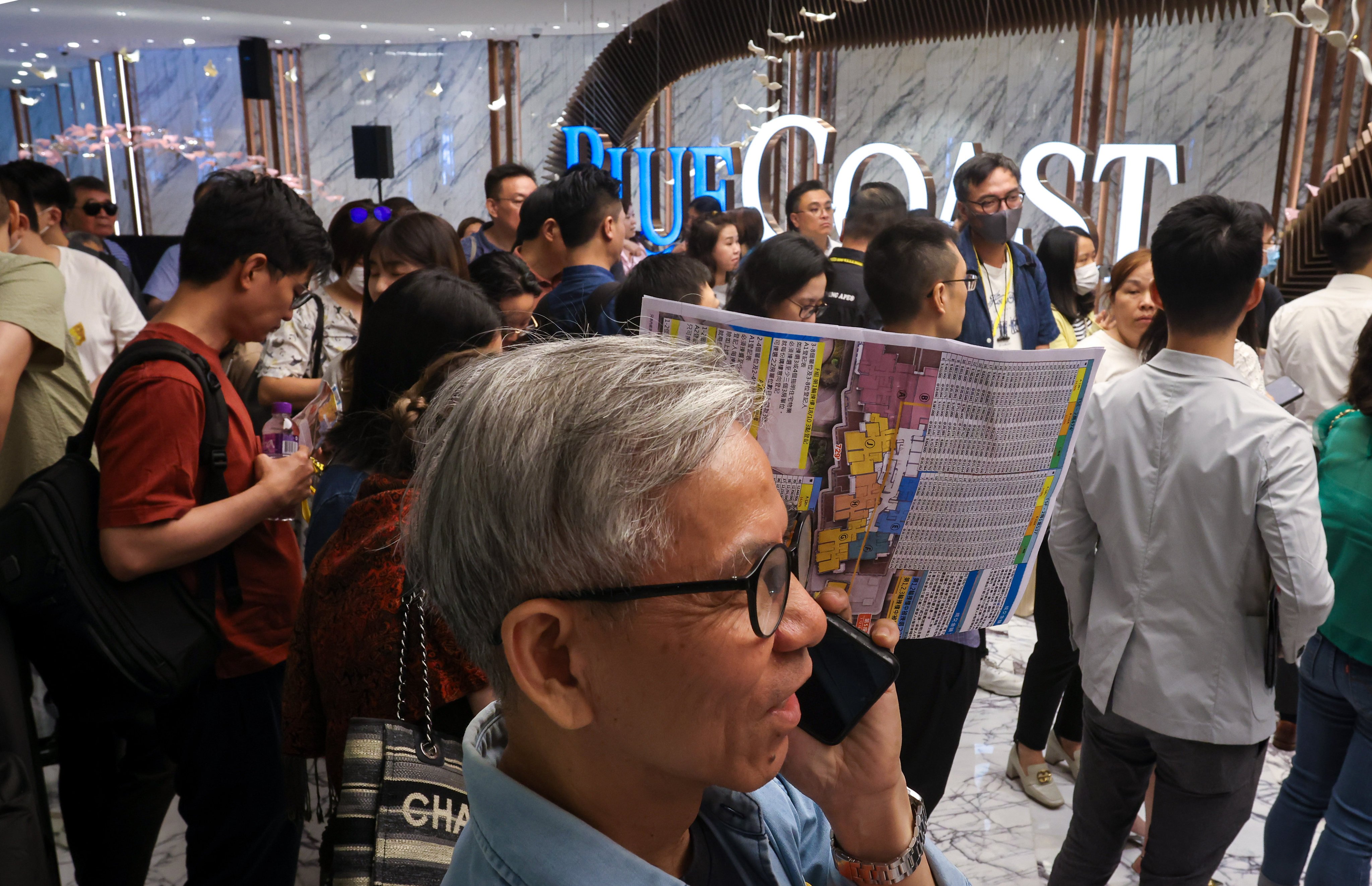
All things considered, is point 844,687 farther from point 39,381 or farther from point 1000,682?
point 1000,682

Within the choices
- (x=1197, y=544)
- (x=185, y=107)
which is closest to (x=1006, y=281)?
(x=1197, y=544)

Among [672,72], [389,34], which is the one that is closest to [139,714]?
[672,72]

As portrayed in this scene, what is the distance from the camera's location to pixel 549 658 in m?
0.80

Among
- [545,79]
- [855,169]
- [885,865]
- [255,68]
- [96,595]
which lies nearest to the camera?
[885,865]

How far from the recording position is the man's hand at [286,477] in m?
1.91

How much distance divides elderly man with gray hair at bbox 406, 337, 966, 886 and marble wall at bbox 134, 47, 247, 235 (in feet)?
49.7

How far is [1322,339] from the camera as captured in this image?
11.6ft

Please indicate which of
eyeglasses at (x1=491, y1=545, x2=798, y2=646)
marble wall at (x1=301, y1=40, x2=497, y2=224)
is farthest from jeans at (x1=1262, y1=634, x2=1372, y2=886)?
marble wall at (x1=301, y1=40, x2=497, y2=224)

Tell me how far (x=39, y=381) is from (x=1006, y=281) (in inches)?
120

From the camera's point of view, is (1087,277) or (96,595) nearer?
(96,595)

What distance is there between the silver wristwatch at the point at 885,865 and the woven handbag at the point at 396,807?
18.2 inches

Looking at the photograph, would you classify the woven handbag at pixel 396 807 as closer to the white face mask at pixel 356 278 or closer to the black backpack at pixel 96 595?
the black backpack at pixel 96 595

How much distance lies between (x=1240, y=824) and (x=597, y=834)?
5.96ft

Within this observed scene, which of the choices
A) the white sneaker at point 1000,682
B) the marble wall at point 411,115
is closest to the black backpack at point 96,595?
the white sneaker at point 1000,682
